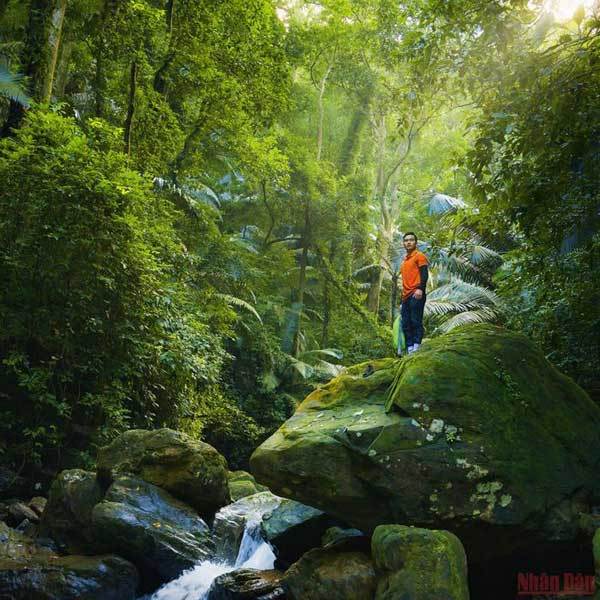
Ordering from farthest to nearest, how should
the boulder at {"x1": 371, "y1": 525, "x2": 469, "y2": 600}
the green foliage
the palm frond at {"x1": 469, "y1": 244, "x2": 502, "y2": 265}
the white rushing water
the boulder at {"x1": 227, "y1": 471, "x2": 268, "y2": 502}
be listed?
the palm frond at {"x1": 469, "y1": 244, "x2": 502, "y2": 265} → the boulder at {"x1": 227, "y1": 471, "x2": 268, "y2": 502} → the green foliage → the white rushing water → the boulder at {"x1": 371, "y1": 525, "x2": 469, "y2": 600}

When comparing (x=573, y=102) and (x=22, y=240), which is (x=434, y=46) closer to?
(x=573, y=102)

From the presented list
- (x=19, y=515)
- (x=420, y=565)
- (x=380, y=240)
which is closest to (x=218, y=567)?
(x=19, y=515)

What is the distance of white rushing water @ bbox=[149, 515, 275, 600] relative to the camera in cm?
750

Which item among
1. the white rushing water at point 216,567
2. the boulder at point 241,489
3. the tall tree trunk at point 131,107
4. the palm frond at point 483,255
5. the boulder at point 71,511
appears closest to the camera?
the white rushing water at point 216,567

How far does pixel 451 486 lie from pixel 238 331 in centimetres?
1404

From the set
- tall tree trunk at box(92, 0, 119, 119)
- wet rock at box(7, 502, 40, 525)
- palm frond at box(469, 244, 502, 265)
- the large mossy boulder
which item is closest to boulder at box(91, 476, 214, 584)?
the large mossy boulder

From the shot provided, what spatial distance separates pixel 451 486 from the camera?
19.1ft

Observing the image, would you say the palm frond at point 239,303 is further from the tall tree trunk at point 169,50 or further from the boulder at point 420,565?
the boulder at point 420,565

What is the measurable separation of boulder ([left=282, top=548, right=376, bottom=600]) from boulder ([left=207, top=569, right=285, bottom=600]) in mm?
434

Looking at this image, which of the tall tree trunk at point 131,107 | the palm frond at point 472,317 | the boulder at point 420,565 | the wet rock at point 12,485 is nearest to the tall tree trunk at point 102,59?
the tall tree trunk at point 131,107

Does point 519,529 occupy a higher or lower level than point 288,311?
lower

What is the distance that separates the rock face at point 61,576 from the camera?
6707 mm

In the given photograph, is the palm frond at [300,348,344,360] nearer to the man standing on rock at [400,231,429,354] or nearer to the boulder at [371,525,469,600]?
the man standing on rock at [400,231,429,354]

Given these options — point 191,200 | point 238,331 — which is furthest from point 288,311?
point 191,200
